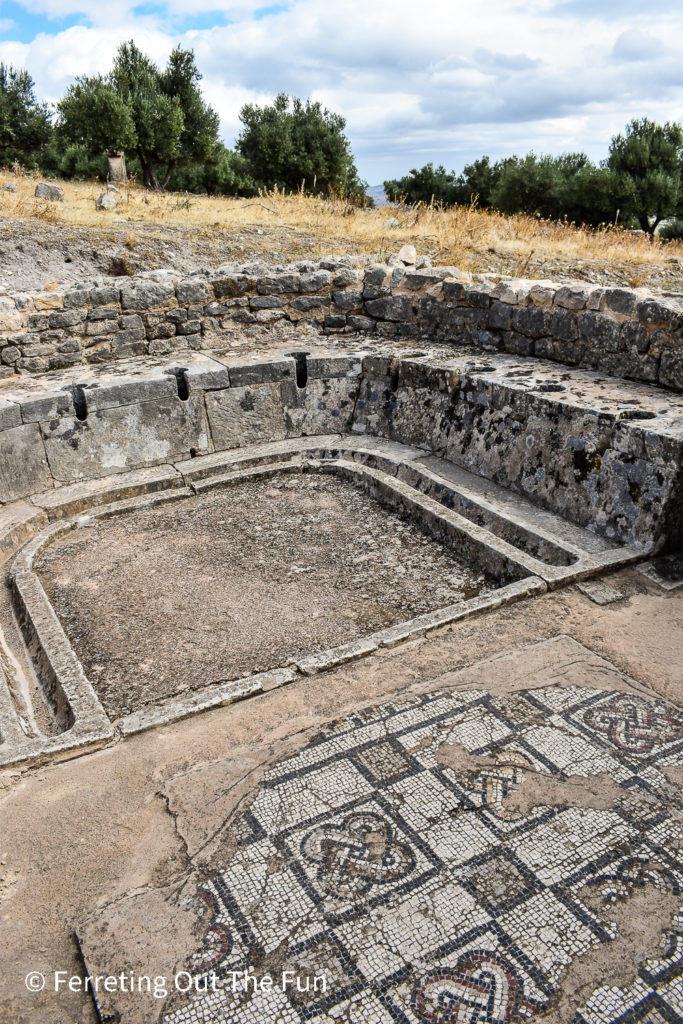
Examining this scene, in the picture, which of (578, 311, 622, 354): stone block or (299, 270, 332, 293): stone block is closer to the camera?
(578, 311, 622, 354): stone block

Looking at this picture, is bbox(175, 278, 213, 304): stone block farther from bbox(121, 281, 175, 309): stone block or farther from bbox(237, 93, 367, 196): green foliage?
bbox(237, 93, 367, 196): green foliage

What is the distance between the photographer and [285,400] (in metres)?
7.27

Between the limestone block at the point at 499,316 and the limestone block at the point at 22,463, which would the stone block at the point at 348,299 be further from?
the limestone block at the point at 22,463

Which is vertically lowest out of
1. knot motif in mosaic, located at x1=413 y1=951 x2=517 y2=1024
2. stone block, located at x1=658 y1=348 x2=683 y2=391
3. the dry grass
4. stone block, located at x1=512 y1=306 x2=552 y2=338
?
knot motif in mosaic, located at x1=413 y1=951 x2=517 y2=1024

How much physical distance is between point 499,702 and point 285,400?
448cm

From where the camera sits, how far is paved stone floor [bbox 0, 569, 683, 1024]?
228 cm

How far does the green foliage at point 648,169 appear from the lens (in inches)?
990

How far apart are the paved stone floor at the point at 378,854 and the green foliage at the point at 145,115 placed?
26686 millimetres

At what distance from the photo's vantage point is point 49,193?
17.8 meters

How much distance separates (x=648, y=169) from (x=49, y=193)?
20.2 metres

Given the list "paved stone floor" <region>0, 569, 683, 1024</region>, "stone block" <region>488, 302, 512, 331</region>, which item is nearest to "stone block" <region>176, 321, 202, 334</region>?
"stone block" <region>488, 302, 512, 331</region>

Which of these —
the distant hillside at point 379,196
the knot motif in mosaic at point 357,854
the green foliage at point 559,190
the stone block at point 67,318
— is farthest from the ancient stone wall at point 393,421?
the green foliage at point 559,190

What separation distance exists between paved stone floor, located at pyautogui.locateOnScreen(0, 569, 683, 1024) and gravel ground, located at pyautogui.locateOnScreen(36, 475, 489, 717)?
66cm

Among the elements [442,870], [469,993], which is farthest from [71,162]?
[469,993]
